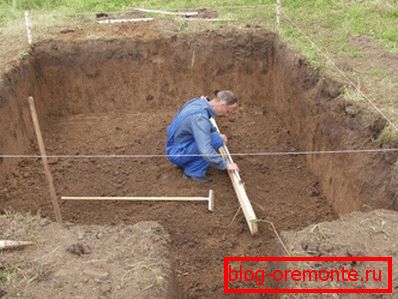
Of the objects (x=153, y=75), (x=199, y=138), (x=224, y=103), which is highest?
(x=224, y=103)

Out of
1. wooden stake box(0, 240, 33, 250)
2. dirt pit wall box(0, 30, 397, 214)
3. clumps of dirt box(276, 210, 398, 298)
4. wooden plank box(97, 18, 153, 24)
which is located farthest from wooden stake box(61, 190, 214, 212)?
wooden plank box(97, 18, 153, 24)

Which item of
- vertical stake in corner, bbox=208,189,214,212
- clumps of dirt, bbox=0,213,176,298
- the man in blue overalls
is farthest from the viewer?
the man in blue overalls

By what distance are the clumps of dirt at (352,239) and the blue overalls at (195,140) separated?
2159mm

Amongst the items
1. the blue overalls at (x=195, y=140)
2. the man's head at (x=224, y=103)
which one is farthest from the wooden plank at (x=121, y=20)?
the man's head at (x=224, y=103)

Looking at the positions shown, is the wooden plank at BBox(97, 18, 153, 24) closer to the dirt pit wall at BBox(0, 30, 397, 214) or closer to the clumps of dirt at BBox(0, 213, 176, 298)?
the dirt pit wall at BBox(0, 30, 397, 214)

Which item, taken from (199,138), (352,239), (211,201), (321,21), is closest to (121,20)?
(321,21)

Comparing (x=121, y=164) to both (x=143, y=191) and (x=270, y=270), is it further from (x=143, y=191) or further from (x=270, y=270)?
(x=270, y=270)

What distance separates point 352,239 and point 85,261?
82.4 inches

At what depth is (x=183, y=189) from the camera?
614 cm

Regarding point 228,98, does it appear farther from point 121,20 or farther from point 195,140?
point 121,20

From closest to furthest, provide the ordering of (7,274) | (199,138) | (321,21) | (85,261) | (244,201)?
(7,274) → (85,261) → (244,201) → (199,138) → (321,21)

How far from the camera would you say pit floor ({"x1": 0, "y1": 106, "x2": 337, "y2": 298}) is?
523 centimetres

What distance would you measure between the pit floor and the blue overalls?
25 cm

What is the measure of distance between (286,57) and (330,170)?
2222 mm
